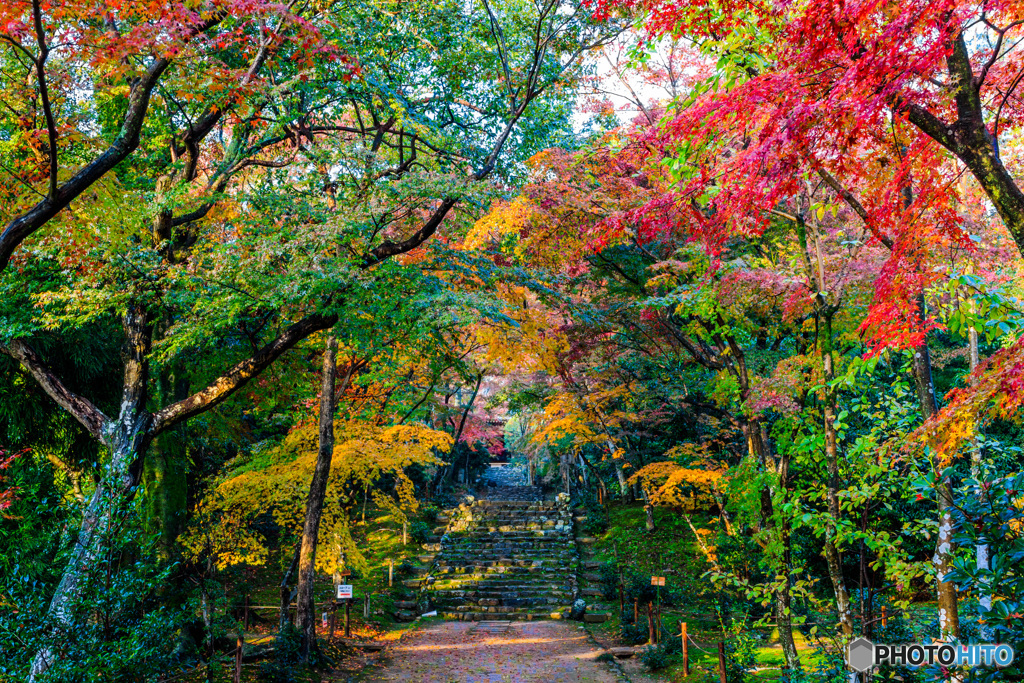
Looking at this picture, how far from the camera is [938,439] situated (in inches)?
151

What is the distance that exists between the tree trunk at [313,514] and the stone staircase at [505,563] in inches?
258

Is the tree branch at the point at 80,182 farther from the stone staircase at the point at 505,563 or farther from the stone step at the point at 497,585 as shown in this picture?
the stone step at the point at 497,585

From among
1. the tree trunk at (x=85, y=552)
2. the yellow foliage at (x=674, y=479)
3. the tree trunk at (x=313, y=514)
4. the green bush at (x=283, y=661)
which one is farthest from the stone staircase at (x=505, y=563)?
the tree trunk at (x=85, y=552)

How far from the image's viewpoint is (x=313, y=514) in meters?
9.83

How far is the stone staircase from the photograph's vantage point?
15.8m

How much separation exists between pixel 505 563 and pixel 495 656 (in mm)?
6813

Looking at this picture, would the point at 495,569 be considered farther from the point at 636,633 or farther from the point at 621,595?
the point at 636,633

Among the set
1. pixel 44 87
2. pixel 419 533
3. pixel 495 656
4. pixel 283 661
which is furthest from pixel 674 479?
pixel 419 533

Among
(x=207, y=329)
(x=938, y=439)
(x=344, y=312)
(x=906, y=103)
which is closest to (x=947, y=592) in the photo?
(x=938, y=439)

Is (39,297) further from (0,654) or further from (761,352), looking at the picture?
(761,352)

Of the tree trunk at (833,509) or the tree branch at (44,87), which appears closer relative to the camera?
the tree branch at (44,87)

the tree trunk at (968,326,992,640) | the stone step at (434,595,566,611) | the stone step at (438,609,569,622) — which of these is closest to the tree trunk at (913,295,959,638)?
the tree trunk at (968,326,992,640)

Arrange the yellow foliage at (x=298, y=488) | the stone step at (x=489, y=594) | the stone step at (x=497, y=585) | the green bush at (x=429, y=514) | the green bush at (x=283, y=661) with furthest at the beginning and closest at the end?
1. the green bush at (x=429, y=514)
2. the stone step at (x=497, y=585)
3. the stone step at (x=489, y=594)
4. the yellow foliage at (x=298, y=488)
5. the green bush at (x=283, y=661)

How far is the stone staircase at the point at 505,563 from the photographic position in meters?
15.8
